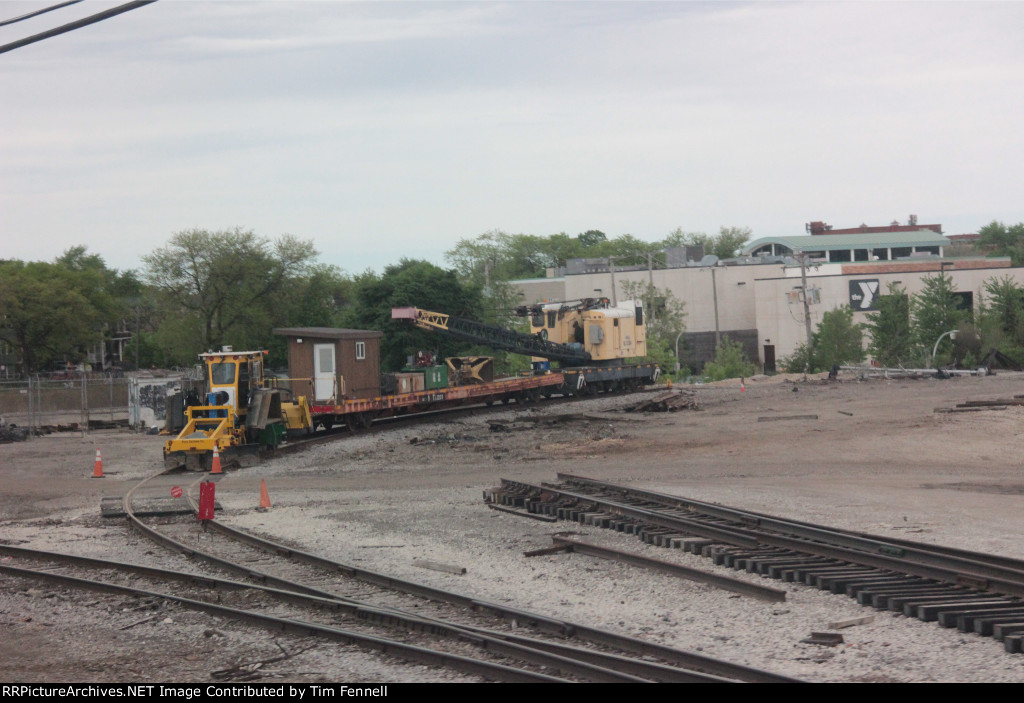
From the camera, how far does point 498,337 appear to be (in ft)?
141

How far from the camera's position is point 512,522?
50.1 feet

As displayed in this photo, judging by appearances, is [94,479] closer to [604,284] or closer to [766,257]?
[604,284]

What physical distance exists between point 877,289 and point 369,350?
188ft

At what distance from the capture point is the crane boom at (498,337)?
3916 centimetres

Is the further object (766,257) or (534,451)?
(766,257)

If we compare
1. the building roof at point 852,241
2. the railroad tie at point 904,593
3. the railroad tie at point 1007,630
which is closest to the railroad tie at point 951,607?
the railroad tie at point 904,593

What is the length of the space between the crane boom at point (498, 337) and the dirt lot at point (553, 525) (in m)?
5.57

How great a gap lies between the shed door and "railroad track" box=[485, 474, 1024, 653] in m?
15.0

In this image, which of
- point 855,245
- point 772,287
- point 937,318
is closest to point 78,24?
point 937,318

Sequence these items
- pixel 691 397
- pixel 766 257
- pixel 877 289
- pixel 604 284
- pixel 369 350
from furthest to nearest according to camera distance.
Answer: pixel 766 257 → pixel 604 284 → pixel 877 289 → pixel 691 397 → pixel 369 350

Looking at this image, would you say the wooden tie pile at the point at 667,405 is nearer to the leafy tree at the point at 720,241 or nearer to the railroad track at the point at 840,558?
the railroad track at the point at 840,558

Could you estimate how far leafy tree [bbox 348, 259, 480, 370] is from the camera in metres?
A: 57.5

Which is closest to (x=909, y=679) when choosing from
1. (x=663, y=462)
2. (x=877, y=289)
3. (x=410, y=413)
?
(x=663, y=462)

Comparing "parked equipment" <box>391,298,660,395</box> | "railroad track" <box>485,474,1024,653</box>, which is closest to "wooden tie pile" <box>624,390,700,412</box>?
"parked equipment" <box>391,298,660,395</box>
